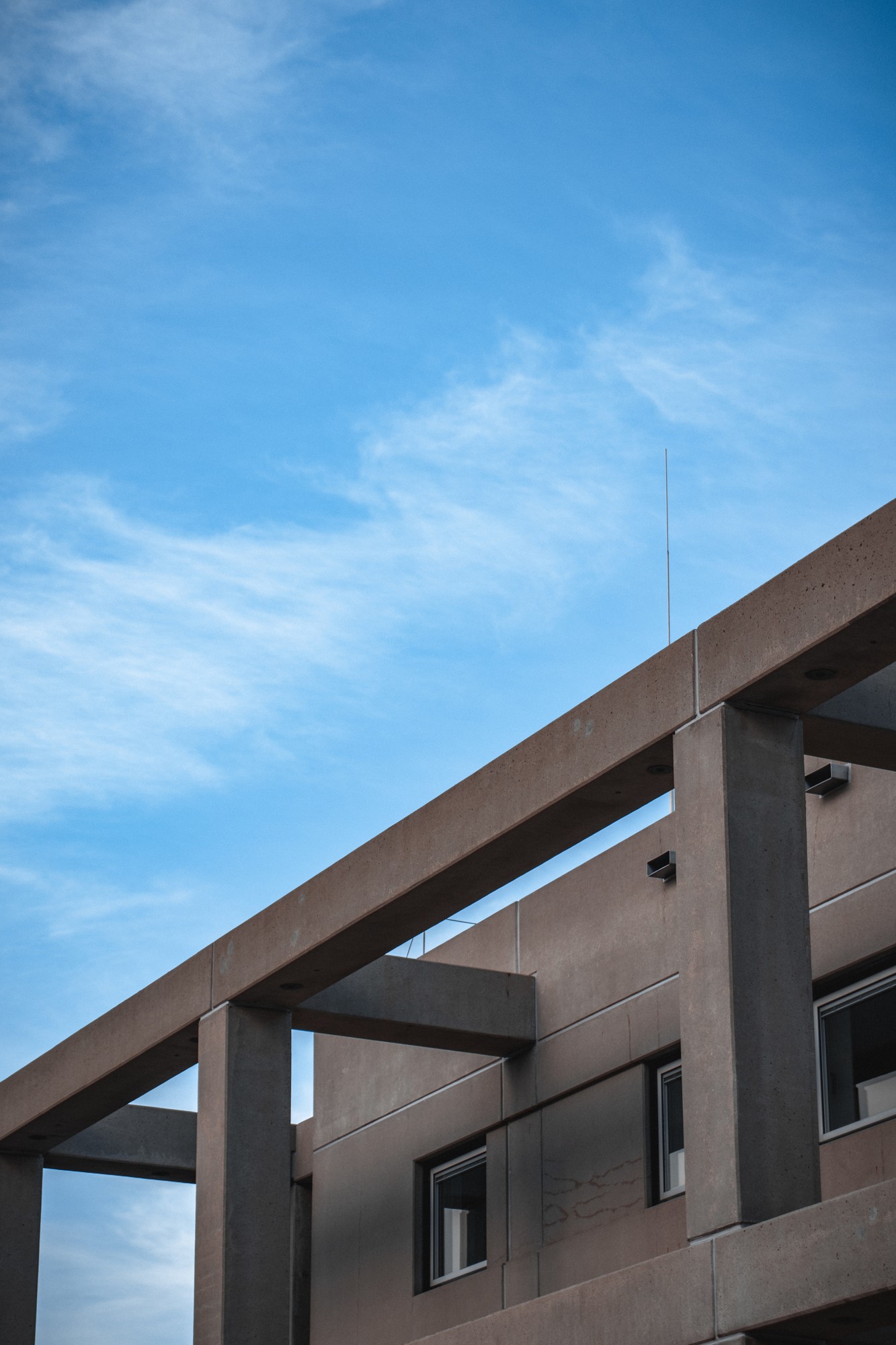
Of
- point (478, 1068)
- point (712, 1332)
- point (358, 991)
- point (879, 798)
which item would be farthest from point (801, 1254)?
point (478, 1068)

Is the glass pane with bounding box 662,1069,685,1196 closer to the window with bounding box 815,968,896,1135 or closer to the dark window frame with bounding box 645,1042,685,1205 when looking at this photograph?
the dark window frame with bounding box 645,1042,685,1205

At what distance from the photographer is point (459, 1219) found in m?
18.6

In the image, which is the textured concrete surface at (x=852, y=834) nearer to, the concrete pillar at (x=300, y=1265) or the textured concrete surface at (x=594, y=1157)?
the textured concrete surface at (x=594, y=1157)

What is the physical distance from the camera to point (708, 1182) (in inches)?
412

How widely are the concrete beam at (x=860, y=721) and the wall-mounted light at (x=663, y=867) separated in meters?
4.03

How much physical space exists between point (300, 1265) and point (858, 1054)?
9.87m

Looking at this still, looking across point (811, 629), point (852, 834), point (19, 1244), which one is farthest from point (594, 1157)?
point (811, 629)

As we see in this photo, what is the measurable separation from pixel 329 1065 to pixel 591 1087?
5.12m

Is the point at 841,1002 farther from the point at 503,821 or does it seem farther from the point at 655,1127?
the point at 503,821

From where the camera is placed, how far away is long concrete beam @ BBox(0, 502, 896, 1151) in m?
10.7

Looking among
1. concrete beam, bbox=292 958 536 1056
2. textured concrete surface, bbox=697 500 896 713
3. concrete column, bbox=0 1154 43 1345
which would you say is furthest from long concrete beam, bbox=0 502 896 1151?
concrete column, bbox=0 1154 43 1345

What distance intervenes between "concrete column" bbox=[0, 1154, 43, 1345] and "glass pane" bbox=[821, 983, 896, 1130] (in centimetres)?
937

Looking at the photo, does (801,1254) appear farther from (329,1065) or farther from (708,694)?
(329,1065)

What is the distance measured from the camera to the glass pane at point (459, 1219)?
60.1ft
